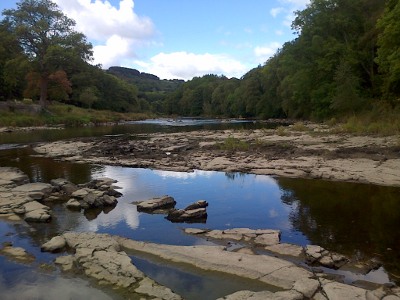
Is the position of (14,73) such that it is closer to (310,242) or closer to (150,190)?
(150,190)

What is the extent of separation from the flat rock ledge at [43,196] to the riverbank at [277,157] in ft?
17.3

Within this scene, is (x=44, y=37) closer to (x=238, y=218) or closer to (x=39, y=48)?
(x=39, y=48)

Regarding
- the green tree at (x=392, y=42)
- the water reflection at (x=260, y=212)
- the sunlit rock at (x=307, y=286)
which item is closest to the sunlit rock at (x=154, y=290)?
the sunlit rock at (x=307, y=286)

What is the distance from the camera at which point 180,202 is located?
12.6 m

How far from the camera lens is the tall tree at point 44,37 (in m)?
53.9

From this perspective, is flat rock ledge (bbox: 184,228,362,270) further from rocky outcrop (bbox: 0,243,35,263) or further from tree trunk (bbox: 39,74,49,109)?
tree trunk (bbox: 39,74,49,109)

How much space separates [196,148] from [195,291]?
18385 mm

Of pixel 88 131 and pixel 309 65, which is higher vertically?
pixel 309 65

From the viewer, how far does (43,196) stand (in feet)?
42.2

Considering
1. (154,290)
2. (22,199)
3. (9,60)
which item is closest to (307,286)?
(154,290)

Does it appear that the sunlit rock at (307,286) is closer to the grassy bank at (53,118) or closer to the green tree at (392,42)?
the green tree at (392,42)

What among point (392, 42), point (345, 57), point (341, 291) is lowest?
point (341, 291)

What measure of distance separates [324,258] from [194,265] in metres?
2.69

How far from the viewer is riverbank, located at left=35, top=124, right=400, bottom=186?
15812 millimetres
